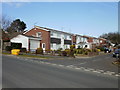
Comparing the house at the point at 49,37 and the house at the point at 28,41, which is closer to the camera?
the house at the point at 28,41

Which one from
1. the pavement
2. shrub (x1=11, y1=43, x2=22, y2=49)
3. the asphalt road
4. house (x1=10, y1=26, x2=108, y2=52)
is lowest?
the pavement

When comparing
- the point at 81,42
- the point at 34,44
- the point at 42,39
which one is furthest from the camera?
the point at 81,42

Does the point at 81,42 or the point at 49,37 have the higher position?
the point at 49,37

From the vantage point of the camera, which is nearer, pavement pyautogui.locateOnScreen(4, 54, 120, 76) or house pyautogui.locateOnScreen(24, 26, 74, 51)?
pavement pyautogui.locateOnScreen(4, 54, 120, 76)

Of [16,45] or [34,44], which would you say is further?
[34,44]

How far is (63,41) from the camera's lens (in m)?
42.2

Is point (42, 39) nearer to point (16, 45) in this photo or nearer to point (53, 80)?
point (16, 45)

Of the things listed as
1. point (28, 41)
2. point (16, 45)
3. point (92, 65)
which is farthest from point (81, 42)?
point (92, 65)

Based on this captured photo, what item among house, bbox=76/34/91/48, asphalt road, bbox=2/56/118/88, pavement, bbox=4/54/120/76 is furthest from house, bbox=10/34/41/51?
asphalt road, bbox=2/56/118/88

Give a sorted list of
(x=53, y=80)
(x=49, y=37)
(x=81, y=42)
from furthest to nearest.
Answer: (x=81, y=42)
(x=49, y=37)
(x=53, y=80)

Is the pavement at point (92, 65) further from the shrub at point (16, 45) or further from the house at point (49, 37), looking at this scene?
the house at point (49, 37)

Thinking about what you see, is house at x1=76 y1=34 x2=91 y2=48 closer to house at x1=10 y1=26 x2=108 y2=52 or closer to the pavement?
house at x1=10 y1=26 x2=108 y2=52

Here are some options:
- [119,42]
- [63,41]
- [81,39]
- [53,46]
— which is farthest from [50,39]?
[119,42]

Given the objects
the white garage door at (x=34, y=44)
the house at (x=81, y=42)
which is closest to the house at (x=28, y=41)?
the white garage door at (x=34, y=44)
